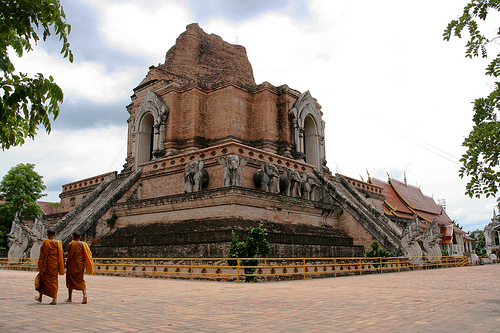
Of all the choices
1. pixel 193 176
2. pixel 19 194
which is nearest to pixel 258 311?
pixel 193 176

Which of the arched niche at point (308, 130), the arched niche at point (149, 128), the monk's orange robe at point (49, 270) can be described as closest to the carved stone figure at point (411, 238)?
the arched niche at point (308, 130)

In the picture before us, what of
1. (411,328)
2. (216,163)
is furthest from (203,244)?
(411,328)

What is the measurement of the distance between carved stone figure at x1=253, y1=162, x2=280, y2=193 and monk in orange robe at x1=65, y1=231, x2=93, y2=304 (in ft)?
33.9

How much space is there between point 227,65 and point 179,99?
549 cm

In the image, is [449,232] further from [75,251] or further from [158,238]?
[75,251]

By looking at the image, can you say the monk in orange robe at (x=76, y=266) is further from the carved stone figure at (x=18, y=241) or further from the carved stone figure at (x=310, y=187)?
the carved stone figure at (x=310, y=187)

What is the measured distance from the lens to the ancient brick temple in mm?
15086

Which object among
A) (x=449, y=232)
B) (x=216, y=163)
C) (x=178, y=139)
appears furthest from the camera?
(x=449, y=232)

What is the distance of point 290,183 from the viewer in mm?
18500

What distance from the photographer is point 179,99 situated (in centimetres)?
2291

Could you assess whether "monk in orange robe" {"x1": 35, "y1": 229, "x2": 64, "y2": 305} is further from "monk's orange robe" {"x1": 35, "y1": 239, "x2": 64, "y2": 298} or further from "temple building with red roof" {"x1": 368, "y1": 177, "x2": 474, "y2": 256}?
"temple building with red roof" {"x1": 368, "y1": 177, "x2": 474, "y2": 256}

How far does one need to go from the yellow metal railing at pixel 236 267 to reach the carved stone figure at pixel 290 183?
427cm

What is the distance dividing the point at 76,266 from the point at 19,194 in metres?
25.8

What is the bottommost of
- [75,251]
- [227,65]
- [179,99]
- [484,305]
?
[484,305]
